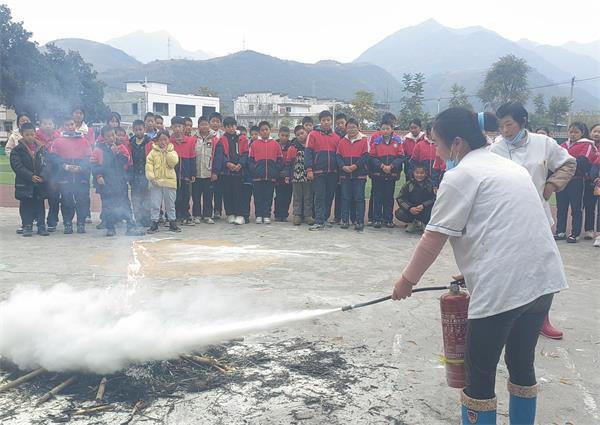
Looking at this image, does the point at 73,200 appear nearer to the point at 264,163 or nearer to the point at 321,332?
the point at 264,163

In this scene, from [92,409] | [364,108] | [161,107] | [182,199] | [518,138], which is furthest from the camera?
[161,107]

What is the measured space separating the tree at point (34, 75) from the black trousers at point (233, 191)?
328 centimetres

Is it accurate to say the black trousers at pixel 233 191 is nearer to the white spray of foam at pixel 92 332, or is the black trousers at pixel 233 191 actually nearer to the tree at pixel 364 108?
the white spray of foam at pixel 92 332

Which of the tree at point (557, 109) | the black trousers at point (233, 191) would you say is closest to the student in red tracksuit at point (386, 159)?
the black trousers at point (233, 191)

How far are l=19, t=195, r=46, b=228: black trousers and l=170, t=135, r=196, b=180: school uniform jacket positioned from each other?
2.51m

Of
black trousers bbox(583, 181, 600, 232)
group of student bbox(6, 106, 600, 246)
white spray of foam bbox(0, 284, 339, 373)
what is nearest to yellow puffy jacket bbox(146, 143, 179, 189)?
group of student bbox(6, 106, 600, 246)

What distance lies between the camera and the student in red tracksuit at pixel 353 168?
32.8ft

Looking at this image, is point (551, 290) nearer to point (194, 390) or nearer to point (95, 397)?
point (194, 390)

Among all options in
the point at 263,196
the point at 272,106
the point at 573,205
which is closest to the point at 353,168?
the point at 263,196

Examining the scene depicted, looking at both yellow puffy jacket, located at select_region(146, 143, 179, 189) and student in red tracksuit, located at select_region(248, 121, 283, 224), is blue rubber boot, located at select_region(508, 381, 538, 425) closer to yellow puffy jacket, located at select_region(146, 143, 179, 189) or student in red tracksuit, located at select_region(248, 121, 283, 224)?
yellow puffy jacket, located at select_region(146, 143, 179, 189)

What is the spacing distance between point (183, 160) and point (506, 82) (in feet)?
191

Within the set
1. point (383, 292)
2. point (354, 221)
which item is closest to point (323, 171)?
point (354, 221)

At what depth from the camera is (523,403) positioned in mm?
3008

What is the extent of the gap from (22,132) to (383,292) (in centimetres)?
689
